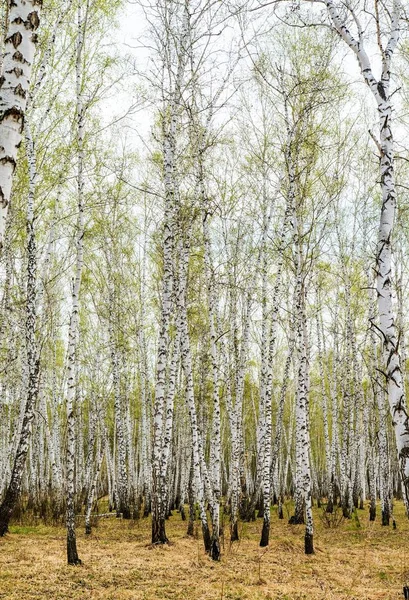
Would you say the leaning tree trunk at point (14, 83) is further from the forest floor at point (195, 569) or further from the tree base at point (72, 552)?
the tree base at point (72, 552)

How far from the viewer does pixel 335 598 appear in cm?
577

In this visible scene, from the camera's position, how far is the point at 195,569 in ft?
23.7

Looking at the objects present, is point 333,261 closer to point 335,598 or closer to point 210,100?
point 210,100

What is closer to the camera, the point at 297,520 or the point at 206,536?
the point at 206,536

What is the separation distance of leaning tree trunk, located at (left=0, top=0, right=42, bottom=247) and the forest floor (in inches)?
193

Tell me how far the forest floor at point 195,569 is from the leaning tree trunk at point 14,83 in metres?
4.91

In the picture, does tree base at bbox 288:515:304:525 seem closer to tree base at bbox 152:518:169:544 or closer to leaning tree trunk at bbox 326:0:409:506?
tree base at bbox 152:518:169:544

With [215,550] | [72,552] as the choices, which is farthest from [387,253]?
[72,552]

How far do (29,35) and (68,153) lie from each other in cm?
761

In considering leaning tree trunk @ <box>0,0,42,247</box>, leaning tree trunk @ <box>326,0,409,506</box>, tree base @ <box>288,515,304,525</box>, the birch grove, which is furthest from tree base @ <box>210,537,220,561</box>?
leaning tree trunk @ <box>0,0,42,247</box>

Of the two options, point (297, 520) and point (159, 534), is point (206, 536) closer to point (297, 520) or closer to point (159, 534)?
point (159, 534)

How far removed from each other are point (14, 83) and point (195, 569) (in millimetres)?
7093

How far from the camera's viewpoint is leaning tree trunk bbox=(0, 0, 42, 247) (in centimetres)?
276

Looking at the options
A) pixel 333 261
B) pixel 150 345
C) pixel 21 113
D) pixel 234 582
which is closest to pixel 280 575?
pixel 234 582
